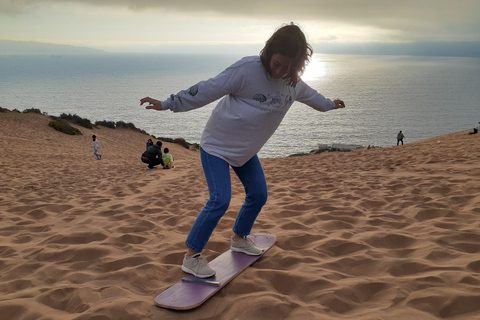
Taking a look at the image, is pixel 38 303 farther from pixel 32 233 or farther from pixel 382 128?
pixel 382 128

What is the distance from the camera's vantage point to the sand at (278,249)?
2289 mm

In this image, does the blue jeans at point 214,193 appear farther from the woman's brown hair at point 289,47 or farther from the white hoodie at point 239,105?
the woman's brown hair at point 289,47

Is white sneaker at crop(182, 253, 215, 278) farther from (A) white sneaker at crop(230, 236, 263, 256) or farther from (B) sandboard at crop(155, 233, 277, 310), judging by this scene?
(A) white sneaker at crop(230, 236, 263, 256)

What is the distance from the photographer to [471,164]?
275 inches

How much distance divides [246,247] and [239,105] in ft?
4.79

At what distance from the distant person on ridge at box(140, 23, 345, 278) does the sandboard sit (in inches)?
3.7

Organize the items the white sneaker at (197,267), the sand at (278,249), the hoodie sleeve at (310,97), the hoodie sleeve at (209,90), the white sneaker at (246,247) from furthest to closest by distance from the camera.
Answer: the white sneaker at (246,247) → the hoodie sleeve at (310,97) → the white sneaker at (197,267) → the hoodie sleeve at (209,90) → the sand at (278,249)

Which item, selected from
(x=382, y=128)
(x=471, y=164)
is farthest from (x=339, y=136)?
(x=471, y=164)

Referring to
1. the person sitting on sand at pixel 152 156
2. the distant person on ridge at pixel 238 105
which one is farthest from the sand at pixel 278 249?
the person sitting on sand at pixel 152 156

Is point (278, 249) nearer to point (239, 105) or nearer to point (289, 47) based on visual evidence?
point (239, 105)

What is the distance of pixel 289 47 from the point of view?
2389 mm

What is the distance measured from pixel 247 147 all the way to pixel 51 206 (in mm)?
4187

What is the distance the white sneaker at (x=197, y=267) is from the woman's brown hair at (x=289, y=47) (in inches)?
65.1

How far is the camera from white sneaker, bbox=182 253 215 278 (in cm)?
273
